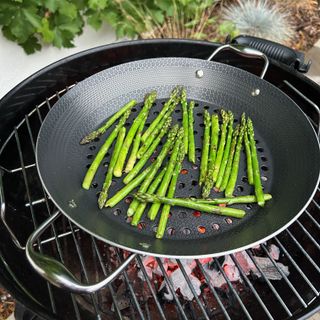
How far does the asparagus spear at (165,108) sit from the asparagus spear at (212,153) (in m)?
0.26

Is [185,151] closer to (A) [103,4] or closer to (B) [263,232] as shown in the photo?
(B) [263,232]

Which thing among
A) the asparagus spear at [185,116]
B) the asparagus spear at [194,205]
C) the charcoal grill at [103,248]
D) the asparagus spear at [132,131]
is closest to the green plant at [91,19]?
the charcoal grill at [103,248]

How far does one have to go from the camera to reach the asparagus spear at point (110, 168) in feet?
6.05

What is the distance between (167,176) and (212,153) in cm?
31

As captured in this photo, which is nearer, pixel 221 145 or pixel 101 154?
pixel 101 154

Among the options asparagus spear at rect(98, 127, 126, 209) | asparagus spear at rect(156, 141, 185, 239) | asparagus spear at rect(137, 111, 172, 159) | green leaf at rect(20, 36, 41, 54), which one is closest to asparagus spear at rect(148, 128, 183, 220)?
asparagus spear at rect(156, 141, 185, 239)

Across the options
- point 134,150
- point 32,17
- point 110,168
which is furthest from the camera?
point 32,17

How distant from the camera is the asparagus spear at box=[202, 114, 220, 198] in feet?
6.32

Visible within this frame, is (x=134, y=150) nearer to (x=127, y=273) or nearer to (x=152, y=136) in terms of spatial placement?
(x=152, y=136)

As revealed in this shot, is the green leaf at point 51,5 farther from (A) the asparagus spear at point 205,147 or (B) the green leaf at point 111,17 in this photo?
(A) the asparagus spear at point 205,147

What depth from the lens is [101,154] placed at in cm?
205

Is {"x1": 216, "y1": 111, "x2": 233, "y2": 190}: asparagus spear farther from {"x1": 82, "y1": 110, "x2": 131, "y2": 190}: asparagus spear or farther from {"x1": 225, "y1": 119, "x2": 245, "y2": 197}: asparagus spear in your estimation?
{"x1": 82, "y1": 110, "x2": 131, "y2": 190}: asparagus spear

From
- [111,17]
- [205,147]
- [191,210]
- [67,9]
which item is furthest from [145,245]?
[111,17]

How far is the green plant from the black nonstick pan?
1561 mm
